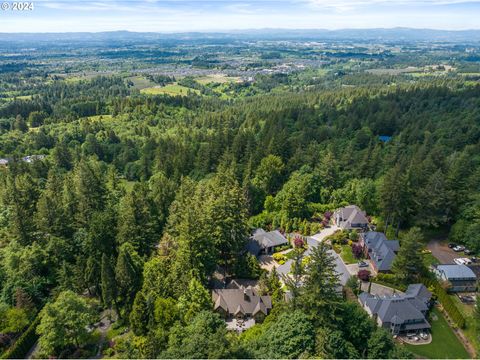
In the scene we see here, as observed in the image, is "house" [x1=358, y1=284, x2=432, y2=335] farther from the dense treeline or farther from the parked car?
the parked car

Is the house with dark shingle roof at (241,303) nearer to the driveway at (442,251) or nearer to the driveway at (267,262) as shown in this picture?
the driveway at (267,262)

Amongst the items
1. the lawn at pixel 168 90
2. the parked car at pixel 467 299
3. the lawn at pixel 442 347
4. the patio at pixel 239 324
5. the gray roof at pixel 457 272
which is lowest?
the patio at pixel 239 324

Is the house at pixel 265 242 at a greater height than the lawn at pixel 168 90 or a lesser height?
lesser

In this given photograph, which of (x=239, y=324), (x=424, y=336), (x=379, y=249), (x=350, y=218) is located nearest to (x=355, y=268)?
(x=379, y=249)

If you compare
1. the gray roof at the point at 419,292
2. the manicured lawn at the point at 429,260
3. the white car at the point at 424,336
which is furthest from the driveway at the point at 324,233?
the white car at the point at 424,336

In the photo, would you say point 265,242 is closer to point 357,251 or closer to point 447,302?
point 357,251

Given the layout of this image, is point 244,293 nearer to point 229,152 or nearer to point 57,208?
point 57,208

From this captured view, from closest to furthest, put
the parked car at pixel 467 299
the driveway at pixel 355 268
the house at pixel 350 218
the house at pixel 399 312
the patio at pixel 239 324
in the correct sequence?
1. the house at pixel 399 312
2. the patio at pixel 239 324
3. the parked car at pixel 467 299
4. the driveway at pixel 355 268
5. the house at pixel 350 218
